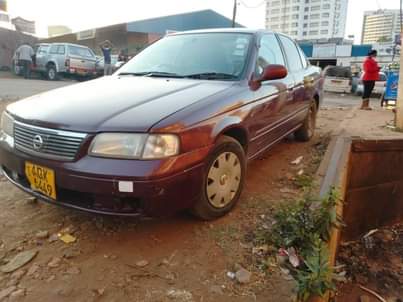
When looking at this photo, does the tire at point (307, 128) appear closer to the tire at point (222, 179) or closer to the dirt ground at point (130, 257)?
the dirt ground at point (130, 257)

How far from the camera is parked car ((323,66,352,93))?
16578mm

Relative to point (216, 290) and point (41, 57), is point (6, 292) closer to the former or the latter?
point (216, 290)

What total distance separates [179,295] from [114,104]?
4.31 ft

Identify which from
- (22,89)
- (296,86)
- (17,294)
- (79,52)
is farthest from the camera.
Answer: (79,52)

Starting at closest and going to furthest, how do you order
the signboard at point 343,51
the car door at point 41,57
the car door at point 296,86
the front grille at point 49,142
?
the front grille at point 49,142 → the car door at point 296,86 → the car door at point 41,57 → the signboard at point 343,51

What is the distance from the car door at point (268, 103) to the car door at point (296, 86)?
5.0 inches

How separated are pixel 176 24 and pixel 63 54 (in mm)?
16543

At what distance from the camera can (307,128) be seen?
210 inches

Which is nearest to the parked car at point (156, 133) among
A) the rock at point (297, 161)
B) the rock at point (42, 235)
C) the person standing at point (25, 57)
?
the rock at point (42, 235)

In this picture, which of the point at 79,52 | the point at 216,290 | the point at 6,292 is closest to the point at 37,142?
the point at 6,292

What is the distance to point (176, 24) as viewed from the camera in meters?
30.2

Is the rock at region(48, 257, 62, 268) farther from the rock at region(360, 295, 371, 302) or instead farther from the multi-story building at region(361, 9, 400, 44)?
the multi-story building at region(361, 9, 400, 44)

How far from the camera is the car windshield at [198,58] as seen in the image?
3.15 meters

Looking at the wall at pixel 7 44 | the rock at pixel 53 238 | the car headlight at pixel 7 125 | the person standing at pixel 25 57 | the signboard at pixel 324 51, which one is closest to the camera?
the rock at pixel 53 238
